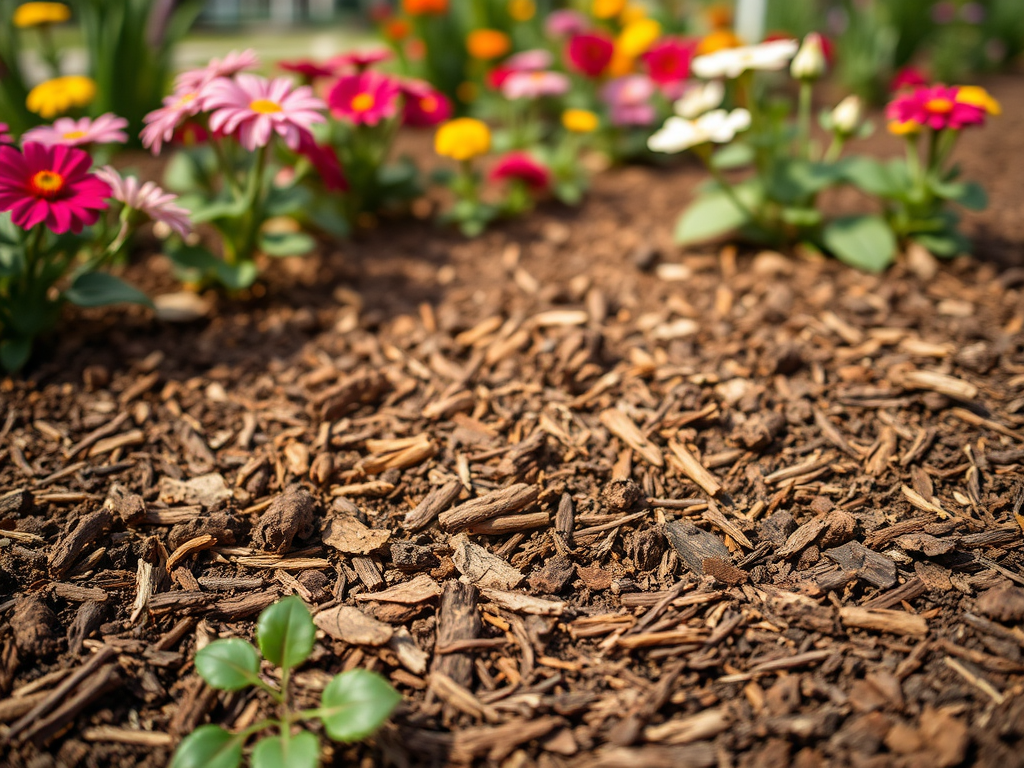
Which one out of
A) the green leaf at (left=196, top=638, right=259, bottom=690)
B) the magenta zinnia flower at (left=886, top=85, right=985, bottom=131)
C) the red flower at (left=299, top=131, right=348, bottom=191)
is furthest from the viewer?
the red flower at (left=299, top=131, right=348, bottom=191)

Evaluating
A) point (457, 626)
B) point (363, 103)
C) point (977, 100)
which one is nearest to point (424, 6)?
point (363, 103)

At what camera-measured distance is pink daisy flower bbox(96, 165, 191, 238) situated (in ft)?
6.07

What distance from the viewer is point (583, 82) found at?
→ 382 cm

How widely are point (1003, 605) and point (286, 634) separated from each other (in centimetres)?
138

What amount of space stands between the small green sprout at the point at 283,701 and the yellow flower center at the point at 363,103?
1.92 m

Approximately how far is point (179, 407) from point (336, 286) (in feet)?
2.57

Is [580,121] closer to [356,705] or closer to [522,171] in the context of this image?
[522,171]

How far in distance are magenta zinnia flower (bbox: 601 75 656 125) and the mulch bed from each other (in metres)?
1.10

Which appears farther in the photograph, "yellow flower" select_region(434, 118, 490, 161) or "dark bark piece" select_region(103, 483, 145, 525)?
"yellow flower" select_region(434, 118, 490, 161)

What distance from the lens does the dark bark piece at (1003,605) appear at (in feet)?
4.35

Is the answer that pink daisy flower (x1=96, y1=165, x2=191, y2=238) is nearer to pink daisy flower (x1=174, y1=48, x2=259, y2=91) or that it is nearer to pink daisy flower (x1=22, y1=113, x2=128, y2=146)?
pink daisy flower (x1=22, y1=113, x2=128, y2=146)

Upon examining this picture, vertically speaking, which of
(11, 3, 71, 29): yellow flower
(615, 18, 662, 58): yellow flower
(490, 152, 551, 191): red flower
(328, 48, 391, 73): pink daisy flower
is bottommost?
(490, 152, 551, 191): red flower

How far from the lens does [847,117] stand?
2336mm

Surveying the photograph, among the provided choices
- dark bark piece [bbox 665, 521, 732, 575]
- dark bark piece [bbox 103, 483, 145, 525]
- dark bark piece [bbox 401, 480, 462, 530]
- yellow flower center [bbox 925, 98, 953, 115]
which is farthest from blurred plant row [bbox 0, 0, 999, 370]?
dark bark piece [bbox 665, 521, 732, 575]
